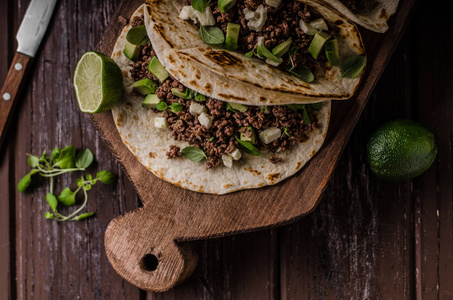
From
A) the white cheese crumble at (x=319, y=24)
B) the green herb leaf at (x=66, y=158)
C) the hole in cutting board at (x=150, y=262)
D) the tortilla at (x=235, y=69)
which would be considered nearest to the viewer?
the tortilla at (x=235, y=69)

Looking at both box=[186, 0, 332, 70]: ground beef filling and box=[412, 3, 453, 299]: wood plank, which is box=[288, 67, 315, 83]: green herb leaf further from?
box=[412, 3, 453, 299]: wood plank

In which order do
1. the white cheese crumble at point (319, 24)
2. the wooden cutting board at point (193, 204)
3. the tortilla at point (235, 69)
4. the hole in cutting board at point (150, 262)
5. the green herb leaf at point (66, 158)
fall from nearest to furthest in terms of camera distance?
the tortilla at point (235, 69) → the white cheese crumble at point (319, 24) → the wooden cutting board at point (193, 204) → the hole in cutting board at point (150, 262) → the green herb leaf at point (66, 158)

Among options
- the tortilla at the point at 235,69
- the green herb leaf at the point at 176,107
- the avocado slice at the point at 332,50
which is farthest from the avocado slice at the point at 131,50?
the avocado slice at the point at 332,50

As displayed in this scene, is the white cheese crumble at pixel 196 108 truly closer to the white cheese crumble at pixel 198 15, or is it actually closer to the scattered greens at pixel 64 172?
the white cheese crumble at pixel 198 15

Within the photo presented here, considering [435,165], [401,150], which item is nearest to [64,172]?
[401,150]

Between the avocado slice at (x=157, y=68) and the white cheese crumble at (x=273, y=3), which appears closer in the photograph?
the white cheese crumble at (x=273, y=3)

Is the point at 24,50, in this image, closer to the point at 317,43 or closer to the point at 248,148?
the point at 248,148
